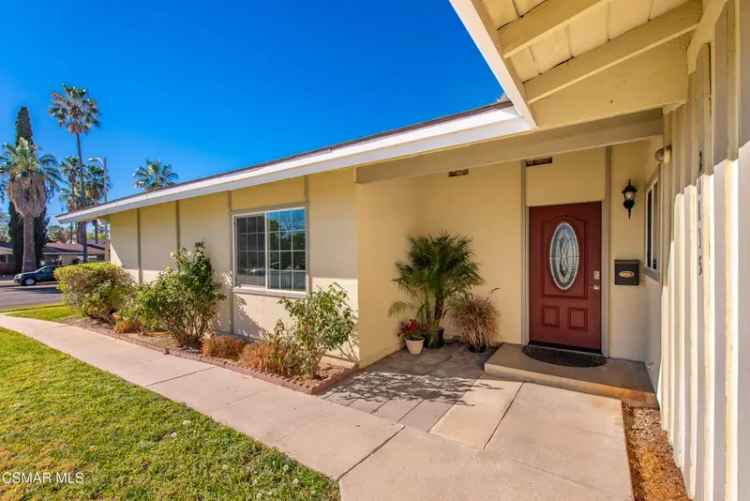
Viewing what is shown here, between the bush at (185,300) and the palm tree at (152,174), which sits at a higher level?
the palm tree at (152,174)

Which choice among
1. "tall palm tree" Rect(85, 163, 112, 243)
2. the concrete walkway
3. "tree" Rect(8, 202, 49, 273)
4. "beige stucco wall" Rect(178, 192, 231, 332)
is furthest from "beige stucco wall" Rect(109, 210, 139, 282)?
"tall palm tree" Rect(85, 163, 112, 243)

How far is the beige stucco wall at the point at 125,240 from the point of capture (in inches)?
340

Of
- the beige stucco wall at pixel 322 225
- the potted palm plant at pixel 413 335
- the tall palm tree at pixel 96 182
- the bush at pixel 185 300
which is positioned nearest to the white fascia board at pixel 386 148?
the beige stucco wall at pixel 322 225

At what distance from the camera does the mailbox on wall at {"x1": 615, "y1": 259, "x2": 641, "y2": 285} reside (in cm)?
441

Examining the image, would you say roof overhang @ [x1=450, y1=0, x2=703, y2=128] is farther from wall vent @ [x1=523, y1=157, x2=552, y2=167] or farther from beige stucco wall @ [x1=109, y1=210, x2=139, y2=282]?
beige stucco wall @ [x1=109, y1=210, x2=139, y2=282]

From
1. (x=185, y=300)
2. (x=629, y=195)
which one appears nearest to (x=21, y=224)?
(x=185, y=300)

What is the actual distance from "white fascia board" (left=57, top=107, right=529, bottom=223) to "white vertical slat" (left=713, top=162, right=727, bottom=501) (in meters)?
1.54

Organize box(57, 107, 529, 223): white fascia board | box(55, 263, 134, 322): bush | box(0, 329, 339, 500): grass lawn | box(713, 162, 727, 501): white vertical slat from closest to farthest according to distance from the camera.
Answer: box(713, 162, 727, 501): white vertical slat, box(0, 329, 339, 500): grass lawn, box(57, 107, 529, 223): white fascia board, box(55, 263, 134, 322): bush

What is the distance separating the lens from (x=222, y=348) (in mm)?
5371

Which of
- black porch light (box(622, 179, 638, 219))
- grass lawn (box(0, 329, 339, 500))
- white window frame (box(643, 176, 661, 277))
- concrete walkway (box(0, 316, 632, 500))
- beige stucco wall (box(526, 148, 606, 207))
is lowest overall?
concrete walkway (box(0, 316, 632, 500))

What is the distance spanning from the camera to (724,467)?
155 centimetres

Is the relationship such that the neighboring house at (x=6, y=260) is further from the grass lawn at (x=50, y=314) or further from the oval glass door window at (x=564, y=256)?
the oval glass door window at (x=564, y=256)

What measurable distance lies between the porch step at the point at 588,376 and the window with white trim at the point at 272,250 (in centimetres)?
325

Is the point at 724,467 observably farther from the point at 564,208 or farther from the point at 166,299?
the point at 166,299
